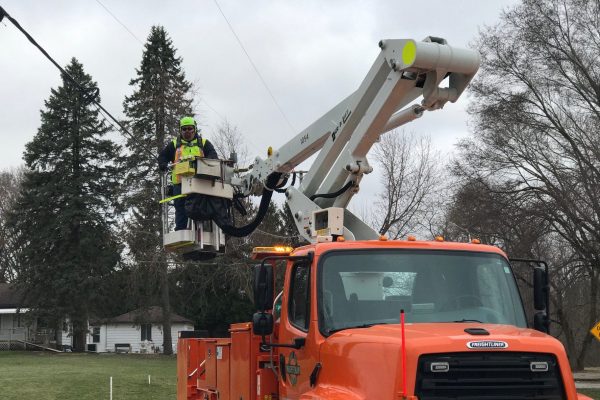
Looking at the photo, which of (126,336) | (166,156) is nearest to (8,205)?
(126,336)

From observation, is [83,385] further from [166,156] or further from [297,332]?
[297,332]

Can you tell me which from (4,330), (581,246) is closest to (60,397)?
(581,246)

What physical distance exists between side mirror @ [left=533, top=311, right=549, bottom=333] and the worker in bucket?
4.79m

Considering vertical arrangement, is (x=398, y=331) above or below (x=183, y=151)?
below

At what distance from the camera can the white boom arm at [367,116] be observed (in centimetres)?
745

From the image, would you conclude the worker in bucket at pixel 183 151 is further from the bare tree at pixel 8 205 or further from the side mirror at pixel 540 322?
the bare tree at pixel 8 205

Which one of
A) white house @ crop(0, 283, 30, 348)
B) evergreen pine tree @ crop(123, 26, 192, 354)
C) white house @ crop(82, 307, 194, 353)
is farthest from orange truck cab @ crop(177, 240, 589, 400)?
white house @ crop(82, 307, 194, 353)

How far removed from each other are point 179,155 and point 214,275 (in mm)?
31223

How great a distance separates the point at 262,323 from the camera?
667cm

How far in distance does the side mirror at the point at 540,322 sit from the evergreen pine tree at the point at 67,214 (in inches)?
1808

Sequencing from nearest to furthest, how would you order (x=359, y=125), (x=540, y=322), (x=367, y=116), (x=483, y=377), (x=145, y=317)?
(x=483, y=377) < (x=540, y=322) < (x=367, y=116) < (x=359, y=125) < (x=145, y=317)

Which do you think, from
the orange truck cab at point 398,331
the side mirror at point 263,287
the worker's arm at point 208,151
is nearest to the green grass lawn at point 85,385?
the worker's arm at point 208,151

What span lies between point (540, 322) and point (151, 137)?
42.2 m

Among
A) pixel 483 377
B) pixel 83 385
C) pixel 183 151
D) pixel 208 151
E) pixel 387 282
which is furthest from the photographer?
pixel 83 385
